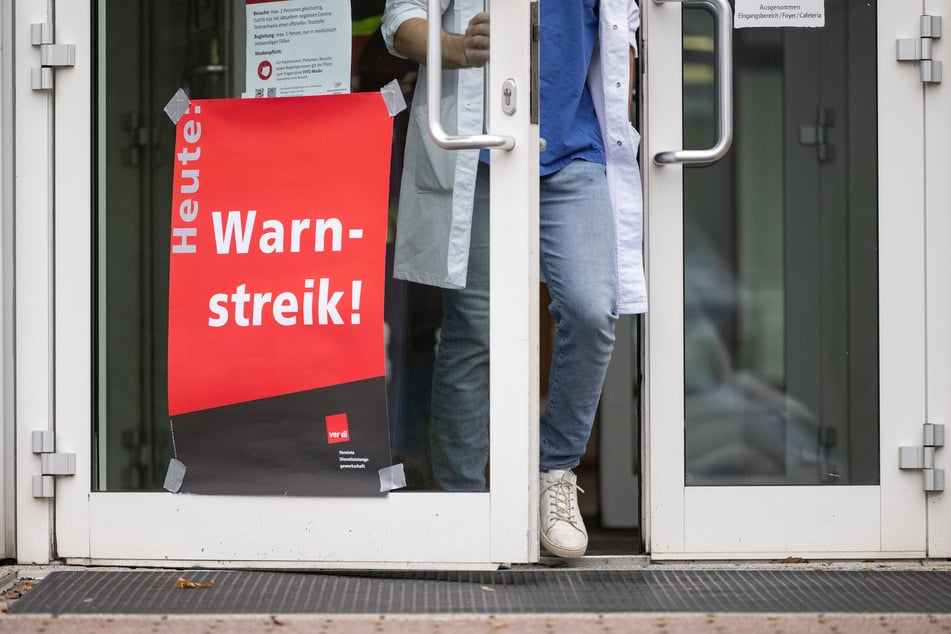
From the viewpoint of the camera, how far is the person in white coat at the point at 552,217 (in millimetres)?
2908

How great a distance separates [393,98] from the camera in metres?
2.97

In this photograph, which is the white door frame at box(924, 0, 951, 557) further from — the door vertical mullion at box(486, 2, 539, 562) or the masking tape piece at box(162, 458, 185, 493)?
the masking tape piece at box(162, 458, 185, 493)

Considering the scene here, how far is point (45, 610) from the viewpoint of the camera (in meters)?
2.62

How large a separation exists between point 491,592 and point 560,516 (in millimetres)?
326

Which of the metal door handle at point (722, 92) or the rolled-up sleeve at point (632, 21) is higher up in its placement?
the rolled-up sleeve at point (632, 21)

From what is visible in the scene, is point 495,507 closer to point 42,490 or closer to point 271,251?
point 271,251

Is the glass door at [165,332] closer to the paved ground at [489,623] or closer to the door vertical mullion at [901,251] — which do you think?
the paved ground at [489,623]

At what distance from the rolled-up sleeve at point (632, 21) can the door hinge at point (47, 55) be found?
4.73ft

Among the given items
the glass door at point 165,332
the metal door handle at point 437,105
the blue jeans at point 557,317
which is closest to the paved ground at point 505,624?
the glass door at point 165,332

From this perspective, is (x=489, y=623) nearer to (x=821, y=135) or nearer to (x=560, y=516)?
(x=560, y=516)

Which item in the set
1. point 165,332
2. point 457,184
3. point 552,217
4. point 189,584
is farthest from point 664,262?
point 189,584

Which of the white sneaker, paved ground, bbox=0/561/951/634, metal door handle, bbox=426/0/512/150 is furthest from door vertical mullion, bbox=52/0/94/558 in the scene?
the white sneaker

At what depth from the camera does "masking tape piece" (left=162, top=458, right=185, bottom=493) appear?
9.91 ft

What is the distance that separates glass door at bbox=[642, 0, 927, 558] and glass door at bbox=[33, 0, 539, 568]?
434 millimetres
